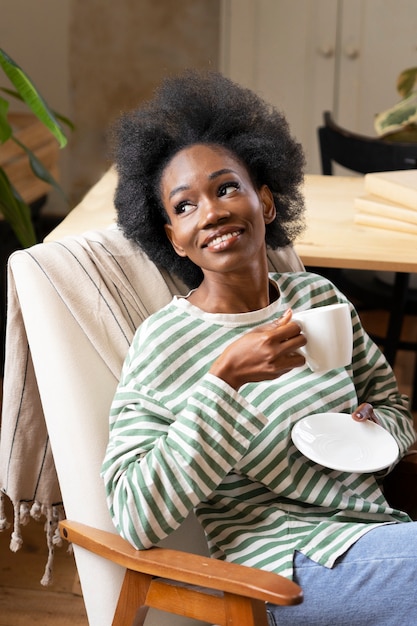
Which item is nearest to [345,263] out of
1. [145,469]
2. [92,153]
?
[145,469]

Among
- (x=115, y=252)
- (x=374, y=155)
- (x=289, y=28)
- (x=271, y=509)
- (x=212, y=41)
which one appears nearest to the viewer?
(x=271, y=509)

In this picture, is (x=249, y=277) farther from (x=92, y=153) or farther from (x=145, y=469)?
(x=92, y=153)

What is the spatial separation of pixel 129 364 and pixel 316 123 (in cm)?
299

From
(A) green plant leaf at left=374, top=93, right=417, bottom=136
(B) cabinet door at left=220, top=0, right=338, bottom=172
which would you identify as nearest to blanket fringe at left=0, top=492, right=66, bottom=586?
(A) green plant leaf at left=374, top=93, right=417, bottom=136

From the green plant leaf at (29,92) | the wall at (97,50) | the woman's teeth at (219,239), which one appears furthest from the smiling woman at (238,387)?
the wall at (97,50)

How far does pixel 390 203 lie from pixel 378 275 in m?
0.59

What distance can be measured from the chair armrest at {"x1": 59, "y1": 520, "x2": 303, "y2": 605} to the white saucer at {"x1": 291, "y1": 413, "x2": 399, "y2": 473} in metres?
0.25

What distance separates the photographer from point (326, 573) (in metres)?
1.40

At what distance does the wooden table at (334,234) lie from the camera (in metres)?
2.04

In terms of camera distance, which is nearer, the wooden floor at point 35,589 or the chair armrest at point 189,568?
the chair armrest at point 189,568

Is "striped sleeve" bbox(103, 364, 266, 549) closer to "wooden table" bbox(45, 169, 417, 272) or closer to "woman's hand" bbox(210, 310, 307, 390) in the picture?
"woman's hand" bbox(210, 310, 307, 390)

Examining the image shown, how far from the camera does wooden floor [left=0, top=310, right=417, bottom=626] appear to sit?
2191 millimetres

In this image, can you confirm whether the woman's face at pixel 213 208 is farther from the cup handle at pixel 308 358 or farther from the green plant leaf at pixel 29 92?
the green plant leaf at pixel 29 92

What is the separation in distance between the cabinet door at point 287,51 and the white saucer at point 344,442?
2.80 m
